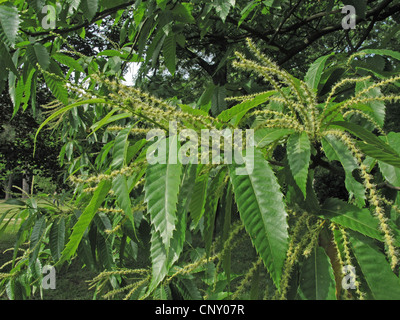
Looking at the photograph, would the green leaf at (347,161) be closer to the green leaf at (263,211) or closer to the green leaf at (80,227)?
the green leaf at (263,211)

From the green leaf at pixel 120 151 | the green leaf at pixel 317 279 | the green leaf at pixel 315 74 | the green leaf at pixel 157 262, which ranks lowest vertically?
the green leaf at pixel 317 279

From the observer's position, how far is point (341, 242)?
78 cm

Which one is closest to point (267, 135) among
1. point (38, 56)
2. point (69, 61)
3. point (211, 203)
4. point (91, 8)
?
point (211, 203)

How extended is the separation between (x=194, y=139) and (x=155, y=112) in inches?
4.3

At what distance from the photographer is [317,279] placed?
0.76 m

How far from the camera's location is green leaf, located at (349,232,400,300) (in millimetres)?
683

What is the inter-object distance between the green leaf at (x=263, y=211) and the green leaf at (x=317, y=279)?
0.77 ft

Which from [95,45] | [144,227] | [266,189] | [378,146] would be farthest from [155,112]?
[95,45]

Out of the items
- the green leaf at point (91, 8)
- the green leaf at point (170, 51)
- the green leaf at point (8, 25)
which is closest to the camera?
the green leaf at point (8, 25)

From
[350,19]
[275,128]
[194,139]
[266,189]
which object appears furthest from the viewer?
[350,19]

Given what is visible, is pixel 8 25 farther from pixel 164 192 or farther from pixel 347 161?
pixel 347 161

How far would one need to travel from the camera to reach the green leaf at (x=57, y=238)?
1603 mm

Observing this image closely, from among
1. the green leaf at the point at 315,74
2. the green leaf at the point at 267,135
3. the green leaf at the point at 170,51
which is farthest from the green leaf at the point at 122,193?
the green leaf at the point at 170,51

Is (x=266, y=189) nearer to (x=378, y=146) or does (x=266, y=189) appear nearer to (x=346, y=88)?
(x=378, y=146)
